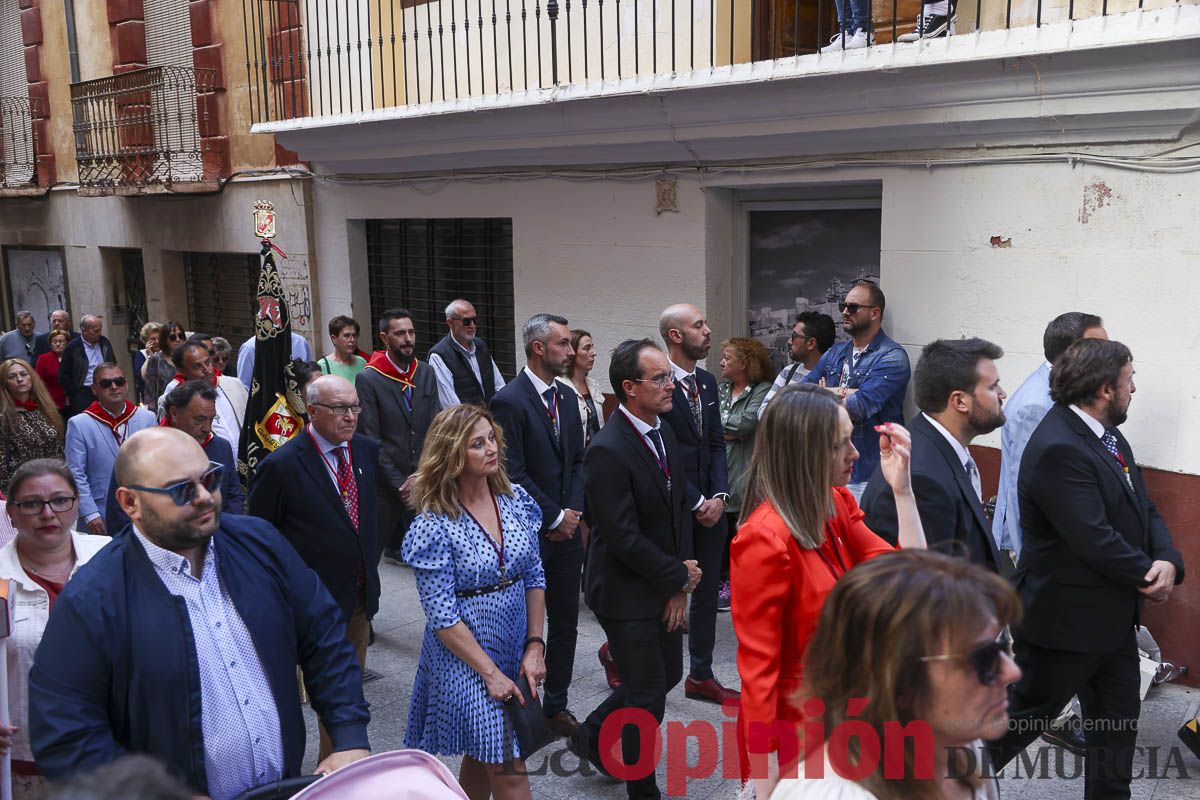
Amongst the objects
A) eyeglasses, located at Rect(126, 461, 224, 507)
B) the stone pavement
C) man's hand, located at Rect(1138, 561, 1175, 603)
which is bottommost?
the stone pavement

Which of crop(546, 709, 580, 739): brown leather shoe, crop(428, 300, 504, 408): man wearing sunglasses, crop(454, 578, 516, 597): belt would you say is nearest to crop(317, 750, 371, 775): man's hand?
crop(454, 578, 516, 597): belt

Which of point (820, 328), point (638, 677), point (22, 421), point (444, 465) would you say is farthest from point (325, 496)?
point (22, 421)

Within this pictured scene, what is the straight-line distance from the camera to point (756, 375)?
6.77m

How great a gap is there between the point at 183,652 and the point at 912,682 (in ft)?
6.01

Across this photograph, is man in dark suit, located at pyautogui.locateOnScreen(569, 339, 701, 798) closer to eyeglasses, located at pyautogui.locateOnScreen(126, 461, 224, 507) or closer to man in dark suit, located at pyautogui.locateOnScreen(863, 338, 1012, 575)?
man in dark suit, located at pyautogui.locateOnScreen(863, 338, 1012, 575)

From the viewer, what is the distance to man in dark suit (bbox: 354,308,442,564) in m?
6.56

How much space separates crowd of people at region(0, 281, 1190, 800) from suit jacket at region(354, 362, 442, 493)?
129 cm

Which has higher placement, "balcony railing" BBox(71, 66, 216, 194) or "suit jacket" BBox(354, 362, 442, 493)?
"balcony railing" BBox(71, 66, 216, 194)

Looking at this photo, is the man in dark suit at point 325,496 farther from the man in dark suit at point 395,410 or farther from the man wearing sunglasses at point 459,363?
the man wearing sunglasses at point 459,363

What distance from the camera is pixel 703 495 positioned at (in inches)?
213

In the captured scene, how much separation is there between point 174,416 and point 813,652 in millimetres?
4021

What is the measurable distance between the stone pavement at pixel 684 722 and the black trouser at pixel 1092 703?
59cm

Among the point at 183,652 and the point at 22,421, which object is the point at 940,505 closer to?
the point at 183,652

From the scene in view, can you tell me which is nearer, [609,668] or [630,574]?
[630,574]
